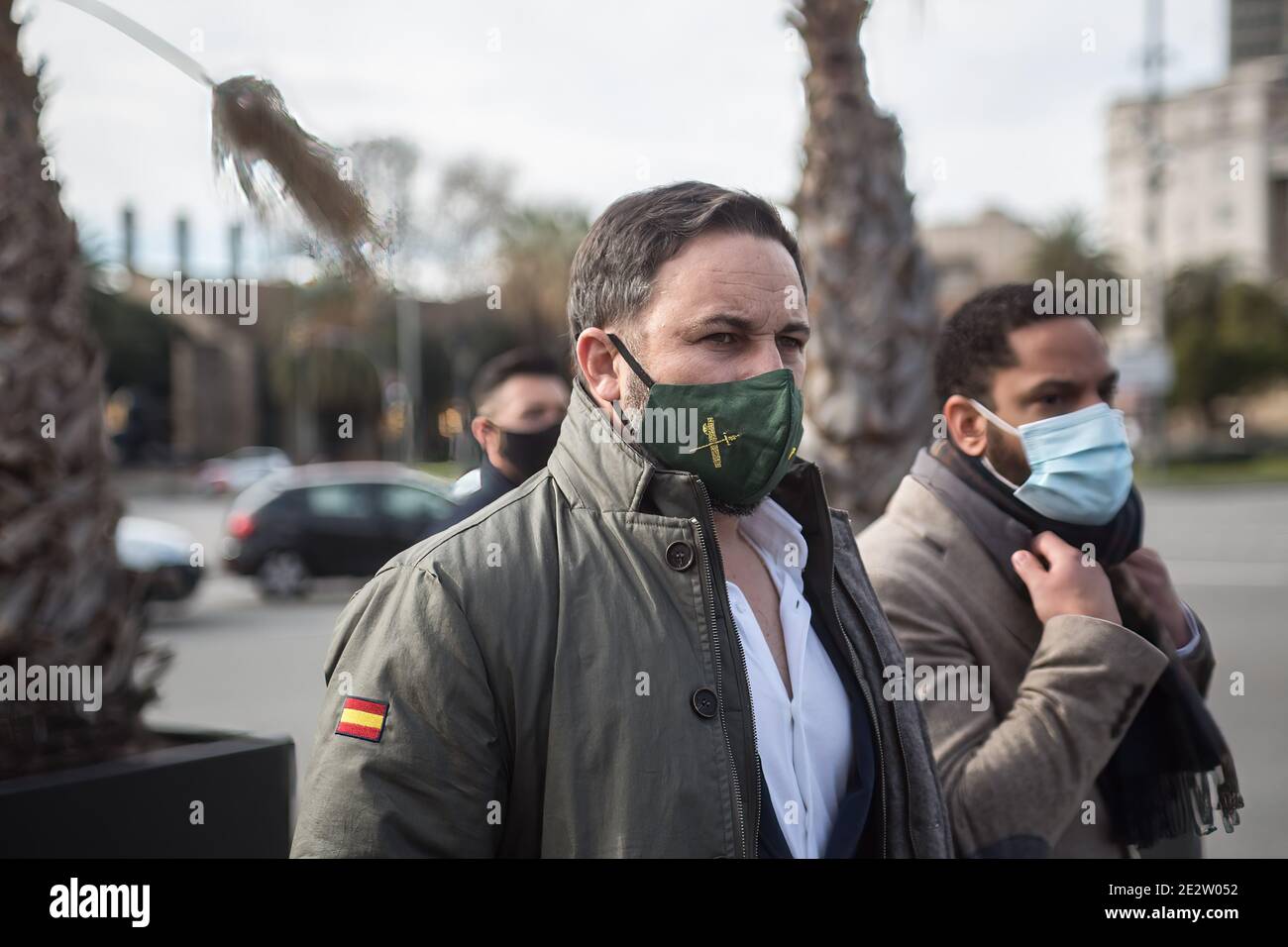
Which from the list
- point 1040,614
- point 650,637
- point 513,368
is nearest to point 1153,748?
point 1040,614

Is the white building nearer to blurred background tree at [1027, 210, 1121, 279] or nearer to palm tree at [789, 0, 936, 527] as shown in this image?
blurred background tree at [1027, 210, 1121, 279]

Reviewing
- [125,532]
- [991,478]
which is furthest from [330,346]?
[991,478]

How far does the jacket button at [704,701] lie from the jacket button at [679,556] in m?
0.17

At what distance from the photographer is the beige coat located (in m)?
2.12

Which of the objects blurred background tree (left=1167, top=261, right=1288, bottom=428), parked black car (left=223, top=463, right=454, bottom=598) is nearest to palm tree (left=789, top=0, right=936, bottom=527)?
parked black car (left=223, top=463, right=454, bottom=598)

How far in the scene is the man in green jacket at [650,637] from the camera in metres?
1.56

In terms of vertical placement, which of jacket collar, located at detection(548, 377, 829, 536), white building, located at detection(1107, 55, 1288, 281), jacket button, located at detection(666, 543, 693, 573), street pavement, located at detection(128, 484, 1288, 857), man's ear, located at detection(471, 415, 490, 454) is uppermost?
white building, located at detection(1107, 55, 1288, 281)

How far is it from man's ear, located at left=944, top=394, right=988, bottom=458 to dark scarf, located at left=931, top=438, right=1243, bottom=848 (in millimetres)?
86

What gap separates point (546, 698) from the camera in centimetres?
160

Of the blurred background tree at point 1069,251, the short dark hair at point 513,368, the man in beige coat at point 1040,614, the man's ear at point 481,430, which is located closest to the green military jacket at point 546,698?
the man in beige coat at point 1040,614

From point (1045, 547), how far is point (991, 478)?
0.76 feet

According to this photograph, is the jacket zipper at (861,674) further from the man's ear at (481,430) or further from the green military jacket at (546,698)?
the man's ear at (481,430)

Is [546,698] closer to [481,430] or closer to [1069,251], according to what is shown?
[481,430]
